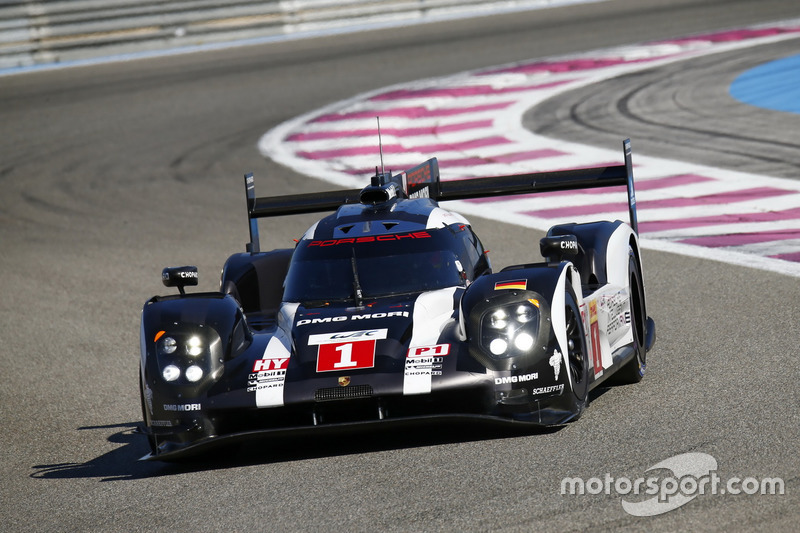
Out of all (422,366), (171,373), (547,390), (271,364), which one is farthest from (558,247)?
(171,373)

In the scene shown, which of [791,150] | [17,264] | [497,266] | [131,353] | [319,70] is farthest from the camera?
[319,70]

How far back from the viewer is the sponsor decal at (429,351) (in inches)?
262

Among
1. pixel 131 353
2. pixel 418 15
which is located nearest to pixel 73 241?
pixel 131 353

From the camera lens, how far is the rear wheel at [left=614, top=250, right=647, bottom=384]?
7.84m

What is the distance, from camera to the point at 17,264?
13430 mm

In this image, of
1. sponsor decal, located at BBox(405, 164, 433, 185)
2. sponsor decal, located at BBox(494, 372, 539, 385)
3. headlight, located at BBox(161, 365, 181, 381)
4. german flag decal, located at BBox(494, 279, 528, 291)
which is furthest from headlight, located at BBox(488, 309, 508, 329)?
sponsor decal, located at BBox(405, 164, 433, 185)

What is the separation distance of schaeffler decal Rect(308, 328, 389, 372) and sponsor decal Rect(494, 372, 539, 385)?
646 mm

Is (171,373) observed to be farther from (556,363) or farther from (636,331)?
(636,331)

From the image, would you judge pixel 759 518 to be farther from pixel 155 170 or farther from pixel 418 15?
pixel 418 15

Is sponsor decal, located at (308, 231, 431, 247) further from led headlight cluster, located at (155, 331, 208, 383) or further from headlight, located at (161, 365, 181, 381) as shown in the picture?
headlight, located at (161, 365, 181, 381)

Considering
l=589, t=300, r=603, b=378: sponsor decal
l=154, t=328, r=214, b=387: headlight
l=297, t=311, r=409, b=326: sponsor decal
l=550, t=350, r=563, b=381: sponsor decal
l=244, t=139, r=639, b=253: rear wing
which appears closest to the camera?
l=550, t=350, r=563, b=381: sponsor decal

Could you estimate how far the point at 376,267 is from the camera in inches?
306

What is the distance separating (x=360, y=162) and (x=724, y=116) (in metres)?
4.99

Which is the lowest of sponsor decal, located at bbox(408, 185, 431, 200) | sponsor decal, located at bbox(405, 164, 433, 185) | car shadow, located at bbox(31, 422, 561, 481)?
car shadow, located at bbox(31, 422, 561, 481)
